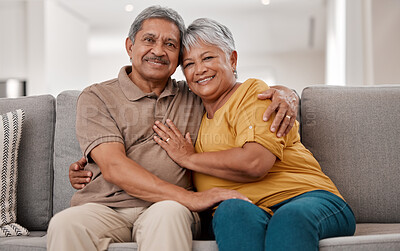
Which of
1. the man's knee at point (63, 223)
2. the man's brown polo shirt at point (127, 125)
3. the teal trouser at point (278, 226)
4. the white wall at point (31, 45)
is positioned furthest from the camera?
the white wall at point (31, 45)

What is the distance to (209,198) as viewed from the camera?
5.02 ft

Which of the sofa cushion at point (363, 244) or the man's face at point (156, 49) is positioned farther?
the man's face at point (156, 49)

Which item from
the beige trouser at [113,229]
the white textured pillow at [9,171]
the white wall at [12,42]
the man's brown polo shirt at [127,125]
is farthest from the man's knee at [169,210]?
the white wall at [12,42]

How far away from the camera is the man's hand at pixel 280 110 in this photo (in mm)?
1580

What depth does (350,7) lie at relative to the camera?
13.7 ft

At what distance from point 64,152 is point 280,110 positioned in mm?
1006

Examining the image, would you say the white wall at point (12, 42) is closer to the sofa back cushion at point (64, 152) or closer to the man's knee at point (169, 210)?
the sofa back cushion at point (64, 152)

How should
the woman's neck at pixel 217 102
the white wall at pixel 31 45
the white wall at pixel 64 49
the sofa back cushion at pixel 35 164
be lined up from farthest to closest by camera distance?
the white wall at pixel 64 49 → the white wall at pixel 31 45 → the sofa back cushion at pixel 35 164 → the woman's neck at pixel 217 102

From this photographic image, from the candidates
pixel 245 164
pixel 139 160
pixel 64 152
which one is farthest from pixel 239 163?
pixel 64 152

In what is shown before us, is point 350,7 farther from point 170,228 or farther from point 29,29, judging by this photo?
point 29,29

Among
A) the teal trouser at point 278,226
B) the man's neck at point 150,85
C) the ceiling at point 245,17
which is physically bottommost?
the teal trouser at point 278,226

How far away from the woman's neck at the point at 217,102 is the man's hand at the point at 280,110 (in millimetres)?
184

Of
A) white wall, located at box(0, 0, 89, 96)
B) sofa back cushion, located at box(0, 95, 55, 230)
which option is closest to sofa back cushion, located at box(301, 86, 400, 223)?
sofa back cushion, located at box(0, 95, 55, 230)

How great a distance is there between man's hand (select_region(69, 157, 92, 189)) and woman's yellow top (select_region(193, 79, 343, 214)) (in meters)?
0.44
